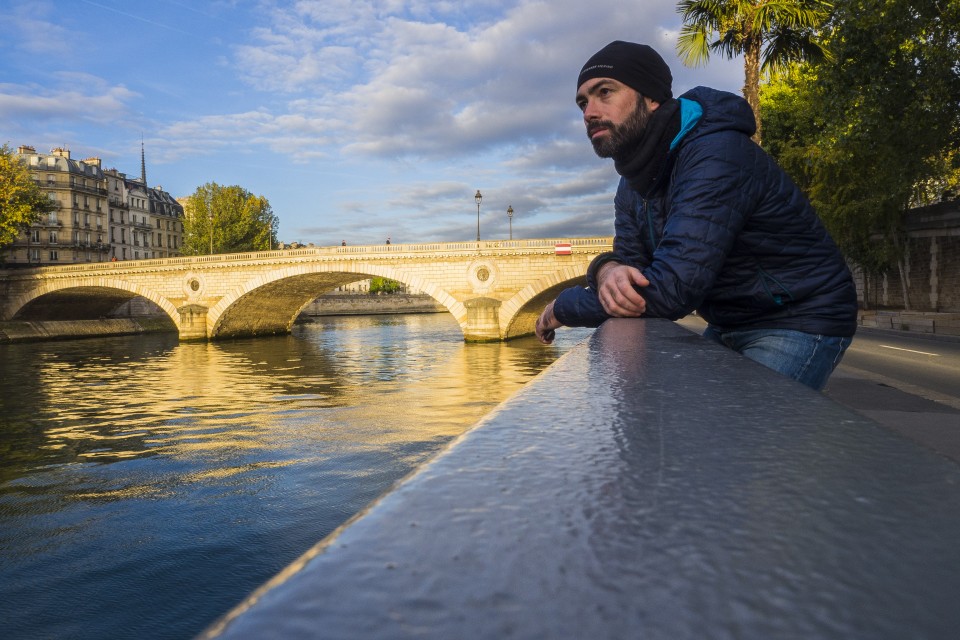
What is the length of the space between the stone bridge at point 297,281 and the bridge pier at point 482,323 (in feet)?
0.14

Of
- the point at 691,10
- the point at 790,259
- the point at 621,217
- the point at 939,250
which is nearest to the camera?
the point at 790,259

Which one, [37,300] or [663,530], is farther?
[37,300]

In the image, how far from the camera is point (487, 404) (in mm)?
12945

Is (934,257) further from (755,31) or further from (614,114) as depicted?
(614,114)

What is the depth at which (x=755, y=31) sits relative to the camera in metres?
13.8

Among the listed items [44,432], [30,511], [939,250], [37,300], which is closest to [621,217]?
[30,511]

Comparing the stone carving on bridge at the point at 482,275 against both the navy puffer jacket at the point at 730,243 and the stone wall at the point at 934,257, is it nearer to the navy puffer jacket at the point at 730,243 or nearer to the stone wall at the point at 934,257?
the stone wall at the point at 934,257

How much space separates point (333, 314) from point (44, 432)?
56232 mm

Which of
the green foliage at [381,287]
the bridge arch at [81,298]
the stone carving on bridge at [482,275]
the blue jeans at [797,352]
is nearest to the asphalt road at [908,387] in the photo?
→ the blue jeans at [797,352]

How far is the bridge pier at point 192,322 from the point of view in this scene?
3534 cm

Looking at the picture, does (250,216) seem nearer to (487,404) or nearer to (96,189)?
(96,189)

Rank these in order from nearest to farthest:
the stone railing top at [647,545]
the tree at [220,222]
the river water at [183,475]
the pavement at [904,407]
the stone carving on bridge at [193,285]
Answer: the stone railing top at [647,545], the pavement at [904,407], the river water at [183,475], the stone carving on bridge at [193,285], the tree at [220,222]

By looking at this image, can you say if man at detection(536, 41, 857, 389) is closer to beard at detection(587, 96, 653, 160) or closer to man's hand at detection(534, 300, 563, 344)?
beard at detection(587, 96, 653, 160)

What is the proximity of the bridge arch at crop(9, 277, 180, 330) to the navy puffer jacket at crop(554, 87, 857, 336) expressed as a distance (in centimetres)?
3749
